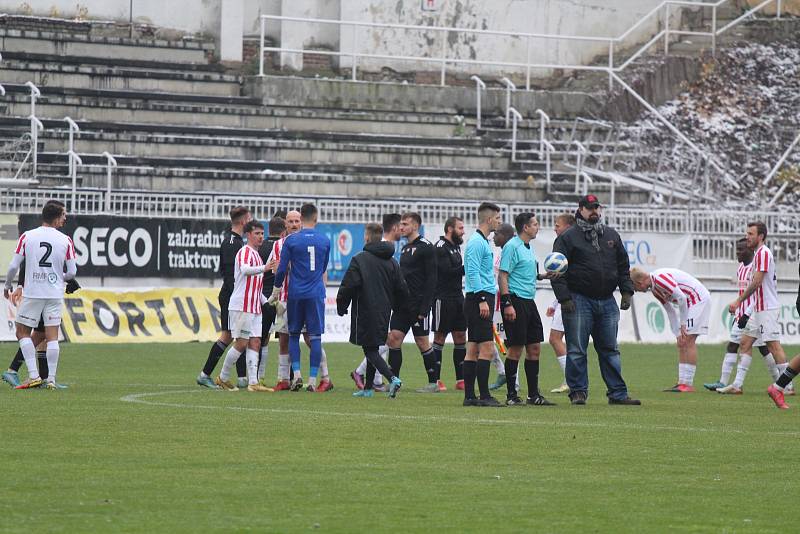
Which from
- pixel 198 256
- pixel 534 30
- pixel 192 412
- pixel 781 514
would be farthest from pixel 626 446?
pixel 534 30

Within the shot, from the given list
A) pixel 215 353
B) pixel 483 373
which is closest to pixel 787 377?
pixel 483 373

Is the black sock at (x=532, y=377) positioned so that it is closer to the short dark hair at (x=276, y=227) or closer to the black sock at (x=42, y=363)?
the short dark hair at (x=276, y=227)

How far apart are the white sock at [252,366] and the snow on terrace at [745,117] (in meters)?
24.4

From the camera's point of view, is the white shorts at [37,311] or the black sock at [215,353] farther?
the black sock at [215,353]

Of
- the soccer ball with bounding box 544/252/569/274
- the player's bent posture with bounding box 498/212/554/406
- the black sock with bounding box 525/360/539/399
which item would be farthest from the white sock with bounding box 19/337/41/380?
the soccer ball with bounding box 544/252/569/274

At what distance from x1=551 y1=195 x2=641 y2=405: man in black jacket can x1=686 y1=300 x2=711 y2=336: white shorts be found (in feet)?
11.4

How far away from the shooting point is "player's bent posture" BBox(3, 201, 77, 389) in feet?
55.7

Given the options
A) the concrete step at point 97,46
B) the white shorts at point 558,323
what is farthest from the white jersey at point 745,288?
the concrete step at point 97,46

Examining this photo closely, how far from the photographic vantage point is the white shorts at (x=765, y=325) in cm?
1919

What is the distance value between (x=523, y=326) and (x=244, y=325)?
3430mm

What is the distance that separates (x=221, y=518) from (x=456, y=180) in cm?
2913

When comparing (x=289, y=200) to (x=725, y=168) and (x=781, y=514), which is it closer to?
(x=725, y=168)

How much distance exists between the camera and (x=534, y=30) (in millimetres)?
45688

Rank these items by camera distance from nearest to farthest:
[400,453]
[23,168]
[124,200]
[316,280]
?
[400,453], [316,280], [124,200], [23,168]
